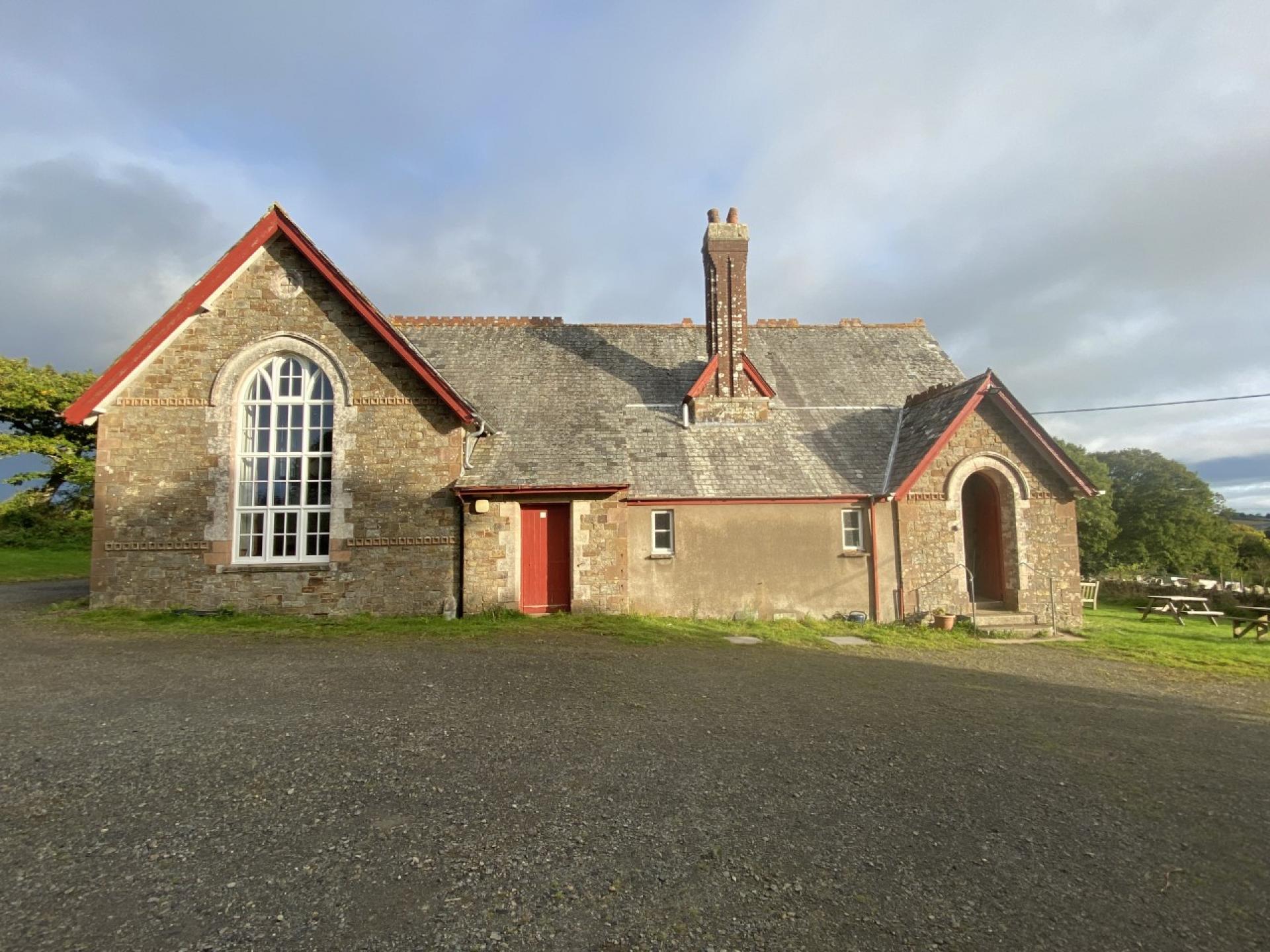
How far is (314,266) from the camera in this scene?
1341 cm

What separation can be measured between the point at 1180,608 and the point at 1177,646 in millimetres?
Answer: 6872

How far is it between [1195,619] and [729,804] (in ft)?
66.4

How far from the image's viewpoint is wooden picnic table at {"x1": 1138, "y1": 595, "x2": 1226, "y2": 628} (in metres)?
17.3

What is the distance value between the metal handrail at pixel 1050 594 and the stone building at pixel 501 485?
6 cm

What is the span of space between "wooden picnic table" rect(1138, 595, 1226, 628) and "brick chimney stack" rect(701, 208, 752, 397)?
1307 centimetres

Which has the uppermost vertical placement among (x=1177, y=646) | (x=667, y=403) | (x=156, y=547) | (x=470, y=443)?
(x=667, y=403)

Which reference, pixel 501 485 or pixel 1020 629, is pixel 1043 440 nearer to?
pixel 1020 629

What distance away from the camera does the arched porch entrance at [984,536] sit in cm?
1509

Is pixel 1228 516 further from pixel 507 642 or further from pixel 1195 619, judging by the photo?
pixel 507 642

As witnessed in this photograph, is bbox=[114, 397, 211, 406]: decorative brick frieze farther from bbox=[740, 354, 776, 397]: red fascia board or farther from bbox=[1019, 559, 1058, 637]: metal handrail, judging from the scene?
bbox=[1019, 559, 1058, 637]: metal handrail

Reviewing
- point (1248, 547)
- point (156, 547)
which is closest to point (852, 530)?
point (156, 547)

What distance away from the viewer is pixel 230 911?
342cm

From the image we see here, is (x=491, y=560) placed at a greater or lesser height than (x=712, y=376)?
lesser

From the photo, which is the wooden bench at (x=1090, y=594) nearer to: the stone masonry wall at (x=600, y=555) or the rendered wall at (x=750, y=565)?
the rendered wall at (x=750, y=565)
